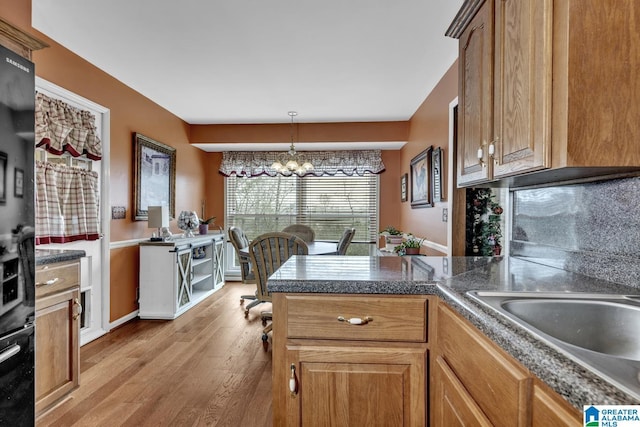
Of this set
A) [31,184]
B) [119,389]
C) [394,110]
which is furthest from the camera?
[394,110]

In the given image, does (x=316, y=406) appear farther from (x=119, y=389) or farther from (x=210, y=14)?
(x=210, y=14)

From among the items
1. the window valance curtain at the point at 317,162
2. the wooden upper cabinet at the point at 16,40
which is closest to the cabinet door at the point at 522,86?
the wooden upper cabinet at the point at 16,40

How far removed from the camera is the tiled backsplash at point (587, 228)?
46.4 inches

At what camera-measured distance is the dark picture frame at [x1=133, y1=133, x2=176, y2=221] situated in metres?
3.80

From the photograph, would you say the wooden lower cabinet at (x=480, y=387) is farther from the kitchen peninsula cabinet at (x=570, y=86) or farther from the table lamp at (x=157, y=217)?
the table lamp at (x=157, y=217)

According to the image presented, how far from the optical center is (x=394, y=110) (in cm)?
447

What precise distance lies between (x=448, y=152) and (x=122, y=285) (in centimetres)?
342

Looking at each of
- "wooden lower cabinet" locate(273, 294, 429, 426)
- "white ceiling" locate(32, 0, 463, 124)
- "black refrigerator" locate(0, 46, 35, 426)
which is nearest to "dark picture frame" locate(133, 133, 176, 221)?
"white ceiling" locate(32, 0, 463, 124)

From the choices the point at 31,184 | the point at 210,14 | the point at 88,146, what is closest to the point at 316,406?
the point at 31,184

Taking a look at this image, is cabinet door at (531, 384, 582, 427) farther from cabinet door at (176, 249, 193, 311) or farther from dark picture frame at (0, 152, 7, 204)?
cabinet door at (176, 249, 193, 311)

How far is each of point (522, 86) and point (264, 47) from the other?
7.11 ft

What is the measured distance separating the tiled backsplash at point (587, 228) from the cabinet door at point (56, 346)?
2520 millimetres

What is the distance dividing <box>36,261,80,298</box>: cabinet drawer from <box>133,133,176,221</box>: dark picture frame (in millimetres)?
1797

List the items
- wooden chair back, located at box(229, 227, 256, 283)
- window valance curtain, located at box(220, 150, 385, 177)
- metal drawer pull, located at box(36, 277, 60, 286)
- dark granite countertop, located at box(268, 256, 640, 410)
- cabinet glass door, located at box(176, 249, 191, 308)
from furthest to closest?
window valance curtain, located at box(220, 150, 385, 177), cabinet glass door, located at box(176, 249, 191, 308), wooden chair back, located at box(229, 227, 256, 283), metal drawer pull, located at box(36, 277, 60, 286), dark granite countertop, located at box(268, 256, 640, 410)
